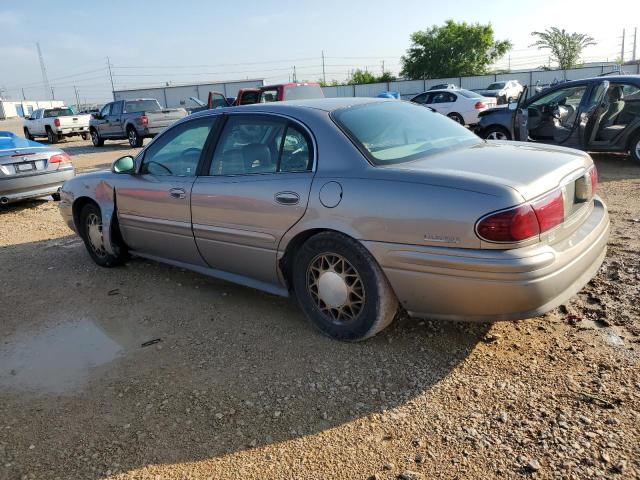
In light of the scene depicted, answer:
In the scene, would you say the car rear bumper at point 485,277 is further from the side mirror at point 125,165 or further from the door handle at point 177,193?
the side mirror at point 125,165

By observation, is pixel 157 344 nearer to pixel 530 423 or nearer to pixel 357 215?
pixel 357 215

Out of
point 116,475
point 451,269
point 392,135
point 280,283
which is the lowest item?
point 116,475

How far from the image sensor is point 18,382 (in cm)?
330

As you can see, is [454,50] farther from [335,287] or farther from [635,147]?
[335,287]

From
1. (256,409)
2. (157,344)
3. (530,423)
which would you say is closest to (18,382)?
(157,344)

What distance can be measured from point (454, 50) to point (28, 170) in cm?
4800

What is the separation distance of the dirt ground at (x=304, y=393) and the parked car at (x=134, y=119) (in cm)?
1432

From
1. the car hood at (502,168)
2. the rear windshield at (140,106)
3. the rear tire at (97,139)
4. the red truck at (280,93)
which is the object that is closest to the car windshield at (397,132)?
the car hood at (502,168)

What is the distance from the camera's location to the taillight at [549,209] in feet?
8.97

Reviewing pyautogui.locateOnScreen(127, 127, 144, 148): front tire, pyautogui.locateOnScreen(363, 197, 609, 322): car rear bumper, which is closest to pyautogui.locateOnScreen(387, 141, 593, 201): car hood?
pyautogui.locateOnScreen(363, 197, 609, 322): car rear bumper

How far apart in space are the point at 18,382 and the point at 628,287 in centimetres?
428

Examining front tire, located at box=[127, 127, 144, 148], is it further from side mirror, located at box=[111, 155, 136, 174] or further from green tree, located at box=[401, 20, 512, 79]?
green tree, located at box=[401, 20, 512, 79]

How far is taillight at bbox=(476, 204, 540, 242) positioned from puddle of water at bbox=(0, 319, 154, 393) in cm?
247

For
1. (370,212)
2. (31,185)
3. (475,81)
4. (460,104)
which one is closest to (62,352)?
(370,212)
